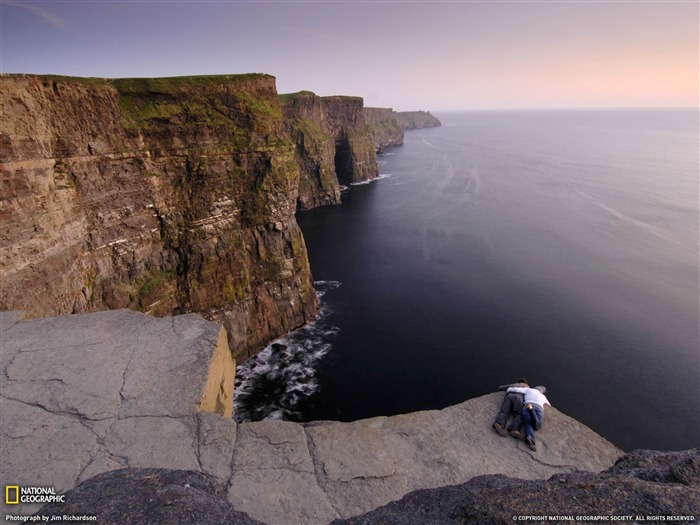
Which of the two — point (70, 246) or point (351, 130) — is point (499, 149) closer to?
A: point (351, 130)

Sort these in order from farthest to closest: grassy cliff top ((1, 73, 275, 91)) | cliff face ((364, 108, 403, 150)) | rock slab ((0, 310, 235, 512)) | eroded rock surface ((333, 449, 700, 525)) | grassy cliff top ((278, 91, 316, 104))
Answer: cliff face ((364, 108, 403, 150)) < grassy cliff top ((278, 91, 316, 104)) < grassy cliff top ((1, 73, 275, 91)) < rock slab ((0, 310, 235, 512)) < eroded rock surface ((333, 449, 700, 525))

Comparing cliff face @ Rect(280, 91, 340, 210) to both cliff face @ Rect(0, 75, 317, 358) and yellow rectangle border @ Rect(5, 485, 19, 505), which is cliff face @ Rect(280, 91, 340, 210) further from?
yellow rectangle border @ Rect(5, 485, 19, 505)

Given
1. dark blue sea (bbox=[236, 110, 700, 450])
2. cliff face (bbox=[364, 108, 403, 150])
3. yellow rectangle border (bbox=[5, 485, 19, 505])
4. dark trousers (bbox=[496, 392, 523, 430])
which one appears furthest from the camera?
cliff face (bbox=[364, 108, 403, 150])

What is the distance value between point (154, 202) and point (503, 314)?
29.2m

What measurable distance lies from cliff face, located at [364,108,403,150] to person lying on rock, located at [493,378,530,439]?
567ft

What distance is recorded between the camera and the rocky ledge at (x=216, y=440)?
6.04 meters

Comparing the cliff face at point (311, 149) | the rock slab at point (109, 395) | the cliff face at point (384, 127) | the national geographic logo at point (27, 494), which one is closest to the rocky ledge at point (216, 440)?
the rock slab at point (109, 395)

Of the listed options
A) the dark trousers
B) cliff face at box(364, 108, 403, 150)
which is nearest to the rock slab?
the dark trousers

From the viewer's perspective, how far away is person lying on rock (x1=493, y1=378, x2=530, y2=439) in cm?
768

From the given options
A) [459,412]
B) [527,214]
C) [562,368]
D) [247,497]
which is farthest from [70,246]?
[527,214]

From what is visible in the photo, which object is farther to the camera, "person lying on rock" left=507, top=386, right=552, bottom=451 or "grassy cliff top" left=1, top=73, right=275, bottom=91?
"grassy cliff top" left=1, top=73, right=275, bottom=91

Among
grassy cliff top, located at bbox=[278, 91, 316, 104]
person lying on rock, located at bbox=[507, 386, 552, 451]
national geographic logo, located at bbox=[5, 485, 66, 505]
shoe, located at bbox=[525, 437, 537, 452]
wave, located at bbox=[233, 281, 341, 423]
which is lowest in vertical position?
wave, located at bbox=[233, 281, 341, 423]

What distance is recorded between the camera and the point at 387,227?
200 feet

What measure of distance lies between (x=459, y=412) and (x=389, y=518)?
431cm
